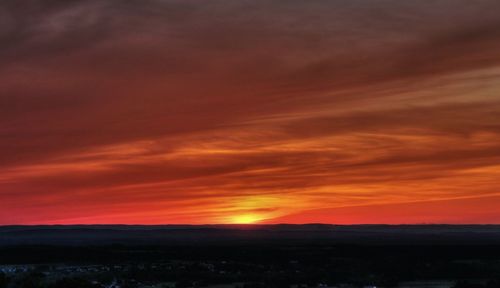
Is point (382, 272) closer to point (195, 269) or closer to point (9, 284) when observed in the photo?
point (195, 269)

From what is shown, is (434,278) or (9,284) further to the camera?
(434,278)

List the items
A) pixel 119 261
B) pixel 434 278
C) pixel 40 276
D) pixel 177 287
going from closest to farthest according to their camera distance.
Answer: pixel 177 287 → pixel 40 276 → pixel 434 278 → pixel 119 261

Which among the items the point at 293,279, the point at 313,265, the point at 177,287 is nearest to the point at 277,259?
the point at 313,265

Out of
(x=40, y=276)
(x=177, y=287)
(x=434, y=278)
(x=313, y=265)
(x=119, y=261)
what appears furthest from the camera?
(x=119, y=261)

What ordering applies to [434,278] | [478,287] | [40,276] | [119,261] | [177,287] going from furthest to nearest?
1. [119,261]
2. [434,278]
3. [40,276]
4. [177,287]
5. [478,287]

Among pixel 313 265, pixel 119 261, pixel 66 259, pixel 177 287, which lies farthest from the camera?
pixel 66 259

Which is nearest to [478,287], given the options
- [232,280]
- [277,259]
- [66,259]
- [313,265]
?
[232,280]

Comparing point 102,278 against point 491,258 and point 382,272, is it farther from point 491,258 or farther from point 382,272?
point 491,258

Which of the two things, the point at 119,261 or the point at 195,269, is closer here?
the point at 195,269

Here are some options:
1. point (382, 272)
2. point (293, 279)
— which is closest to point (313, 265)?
point (382, 272)
